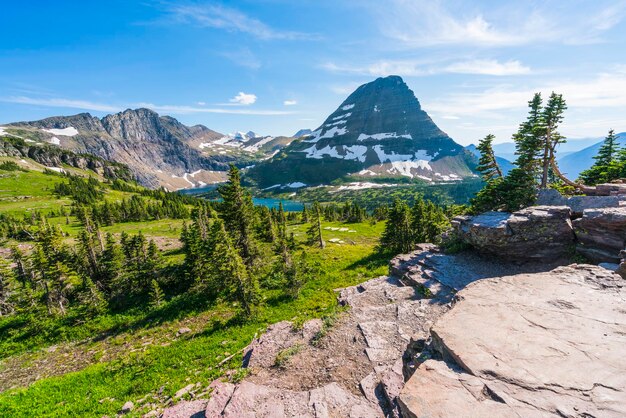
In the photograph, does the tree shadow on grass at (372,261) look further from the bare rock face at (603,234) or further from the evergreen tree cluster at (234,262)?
the bare rock face at (603,234)

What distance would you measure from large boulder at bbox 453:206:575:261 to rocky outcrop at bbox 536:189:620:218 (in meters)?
2.82

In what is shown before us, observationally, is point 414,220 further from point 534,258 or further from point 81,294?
point 81,294

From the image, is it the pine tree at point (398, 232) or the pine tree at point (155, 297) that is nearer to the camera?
the pine tree at point (155, 297)

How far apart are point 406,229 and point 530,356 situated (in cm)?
4024

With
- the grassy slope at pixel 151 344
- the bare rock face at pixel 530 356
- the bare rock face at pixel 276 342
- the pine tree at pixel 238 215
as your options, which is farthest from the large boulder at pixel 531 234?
the pine tree at pixel 238 215

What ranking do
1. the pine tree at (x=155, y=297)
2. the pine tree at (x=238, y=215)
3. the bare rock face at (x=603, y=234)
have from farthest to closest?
the pine tree at (x=238, y=215), the pine tree at (x=155, y=297), the bare rock face at (x=603, y=234)

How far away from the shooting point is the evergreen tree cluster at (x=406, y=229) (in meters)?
47.4

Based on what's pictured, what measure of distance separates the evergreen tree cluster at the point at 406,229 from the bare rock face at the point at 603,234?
24.2m

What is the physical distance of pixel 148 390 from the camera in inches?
733

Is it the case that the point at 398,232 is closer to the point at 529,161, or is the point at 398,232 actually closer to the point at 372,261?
the point at 372,261

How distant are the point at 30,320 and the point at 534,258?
5512 cm

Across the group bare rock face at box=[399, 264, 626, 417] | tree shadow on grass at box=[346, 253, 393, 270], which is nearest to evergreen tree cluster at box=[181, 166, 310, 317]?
tree shadow on grass at box=[346, 253, 393, 270]

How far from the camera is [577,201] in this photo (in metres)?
25.9

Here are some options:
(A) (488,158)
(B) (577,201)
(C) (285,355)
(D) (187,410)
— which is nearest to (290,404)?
(C) (285,355)
